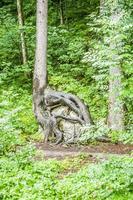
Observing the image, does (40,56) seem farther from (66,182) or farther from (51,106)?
(66,182)

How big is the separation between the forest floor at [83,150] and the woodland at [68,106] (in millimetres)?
30

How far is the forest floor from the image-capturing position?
12194 millimetres

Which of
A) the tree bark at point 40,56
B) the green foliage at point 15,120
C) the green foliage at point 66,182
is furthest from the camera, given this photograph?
the tree bark at point 40,56

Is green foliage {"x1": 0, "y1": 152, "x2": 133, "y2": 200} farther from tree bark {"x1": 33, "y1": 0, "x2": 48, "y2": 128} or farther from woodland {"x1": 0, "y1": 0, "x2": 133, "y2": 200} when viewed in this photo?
tree bark {"x1": 33, "y1": 0, "x2": 48, "y2": 128}

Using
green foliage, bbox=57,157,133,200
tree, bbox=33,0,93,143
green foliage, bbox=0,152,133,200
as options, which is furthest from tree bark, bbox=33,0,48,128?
green foliage, bbox=57,157,133,200

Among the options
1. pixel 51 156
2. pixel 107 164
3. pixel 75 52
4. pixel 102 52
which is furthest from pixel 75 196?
pixel 75 52

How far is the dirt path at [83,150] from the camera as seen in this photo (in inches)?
485

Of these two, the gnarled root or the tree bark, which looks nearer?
the gnarled root

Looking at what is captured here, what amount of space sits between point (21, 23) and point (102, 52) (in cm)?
1481

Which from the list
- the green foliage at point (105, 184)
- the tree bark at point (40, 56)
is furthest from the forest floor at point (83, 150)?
the green foliage at point (105, 184)

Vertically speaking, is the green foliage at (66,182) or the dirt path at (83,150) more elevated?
the green foliage at (66,182)

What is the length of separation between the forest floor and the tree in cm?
58

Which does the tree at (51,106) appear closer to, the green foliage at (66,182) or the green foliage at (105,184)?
the green foliage at (66,182)

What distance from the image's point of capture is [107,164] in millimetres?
7895
